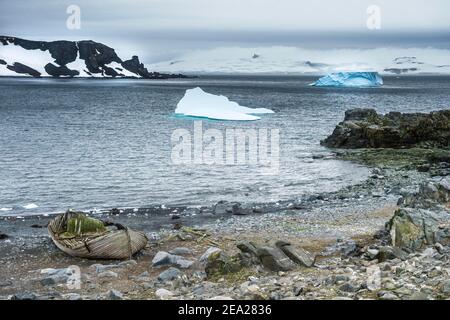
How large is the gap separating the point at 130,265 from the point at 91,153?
2749 cm

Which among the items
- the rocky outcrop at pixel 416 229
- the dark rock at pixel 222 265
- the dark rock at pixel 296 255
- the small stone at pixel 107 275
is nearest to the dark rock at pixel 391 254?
the rocky outcrop at pixel 416 229

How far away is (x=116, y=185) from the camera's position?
90.8ft

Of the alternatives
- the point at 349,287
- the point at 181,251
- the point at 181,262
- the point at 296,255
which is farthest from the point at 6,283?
the point at 349,287

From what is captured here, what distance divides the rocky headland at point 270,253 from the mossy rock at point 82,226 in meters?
0.75

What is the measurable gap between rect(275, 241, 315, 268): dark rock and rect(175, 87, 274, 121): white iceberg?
5335 cm

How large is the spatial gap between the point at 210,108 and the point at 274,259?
5811cm

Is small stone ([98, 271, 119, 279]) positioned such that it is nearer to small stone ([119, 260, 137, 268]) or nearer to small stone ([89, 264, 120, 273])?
small stone ([89, 264, 120, 273])

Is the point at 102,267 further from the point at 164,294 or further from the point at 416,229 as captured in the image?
the point at 416,229

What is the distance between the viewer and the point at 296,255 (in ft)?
38.6

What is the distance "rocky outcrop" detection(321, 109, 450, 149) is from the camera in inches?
1569

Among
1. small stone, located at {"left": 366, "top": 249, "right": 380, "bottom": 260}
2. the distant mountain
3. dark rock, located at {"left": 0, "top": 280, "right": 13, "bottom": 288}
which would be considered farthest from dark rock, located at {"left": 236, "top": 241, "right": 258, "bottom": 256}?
the distant mountain

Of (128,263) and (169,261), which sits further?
(128,263)

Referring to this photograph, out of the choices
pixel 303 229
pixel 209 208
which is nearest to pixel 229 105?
pixel 209 208
